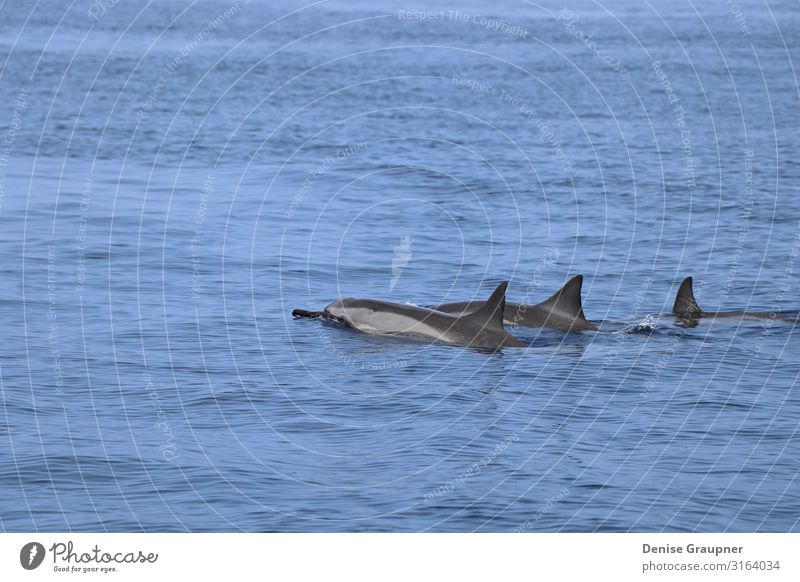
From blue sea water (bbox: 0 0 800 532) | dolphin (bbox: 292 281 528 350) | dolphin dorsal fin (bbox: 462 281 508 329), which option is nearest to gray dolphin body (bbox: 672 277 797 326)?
blue sea water (bbox: 0 0 800 532)

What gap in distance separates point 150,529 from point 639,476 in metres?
6.49

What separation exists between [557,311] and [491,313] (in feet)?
7.88

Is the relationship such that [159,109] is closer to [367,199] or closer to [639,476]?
[367,199]

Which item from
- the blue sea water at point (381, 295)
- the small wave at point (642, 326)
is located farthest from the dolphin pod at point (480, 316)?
the small wave at point (642, 326)

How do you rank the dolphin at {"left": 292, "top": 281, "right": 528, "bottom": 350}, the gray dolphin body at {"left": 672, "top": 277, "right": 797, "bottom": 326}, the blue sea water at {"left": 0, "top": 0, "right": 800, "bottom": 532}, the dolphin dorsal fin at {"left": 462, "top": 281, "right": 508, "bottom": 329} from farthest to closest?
the gray dolphin body at {"left": 672, "top": 277, "right": 797, "bottom": 326} → the dolphin at {"left": 292, "top": 281, "right": 528, "bottom": 350} → the dolphin dorsal fin at {"left": 462, "top": 281, "right": 508, "bottom": 329} → the blue sea water at {"left": 0, "top": 0, "right": 800, "bottom": 532}

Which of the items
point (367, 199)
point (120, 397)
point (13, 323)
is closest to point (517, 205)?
point (367, 199)

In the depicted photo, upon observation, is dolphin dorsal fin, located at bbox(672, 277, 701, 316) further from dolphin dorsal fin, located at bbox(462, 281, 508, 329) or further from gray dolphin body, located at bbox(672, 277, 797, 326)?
dolphin dorsal fin, located at bbox(462, 281, 508, 329)

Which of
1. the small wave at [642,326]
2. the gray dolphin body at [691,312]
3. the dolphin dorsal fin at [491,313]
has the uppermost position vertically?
the gray dolphin body at [691,312]

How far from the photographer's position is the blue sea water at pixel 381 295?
706 inches

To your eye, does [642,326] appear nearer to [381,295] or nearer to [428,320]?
[428,320]

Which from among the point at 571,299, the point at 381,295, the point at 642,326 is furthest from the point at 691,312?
the point at 381,295

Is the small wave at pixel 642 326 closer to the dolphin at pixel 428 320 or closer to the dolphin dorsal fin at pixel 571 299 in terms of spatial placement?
the dolphin dorsal fin at pixel 571 299

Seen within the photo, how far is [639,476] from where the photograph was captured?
60.7ft

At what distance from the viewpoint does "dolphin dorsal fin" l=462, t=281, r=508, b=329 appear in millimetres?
25297
